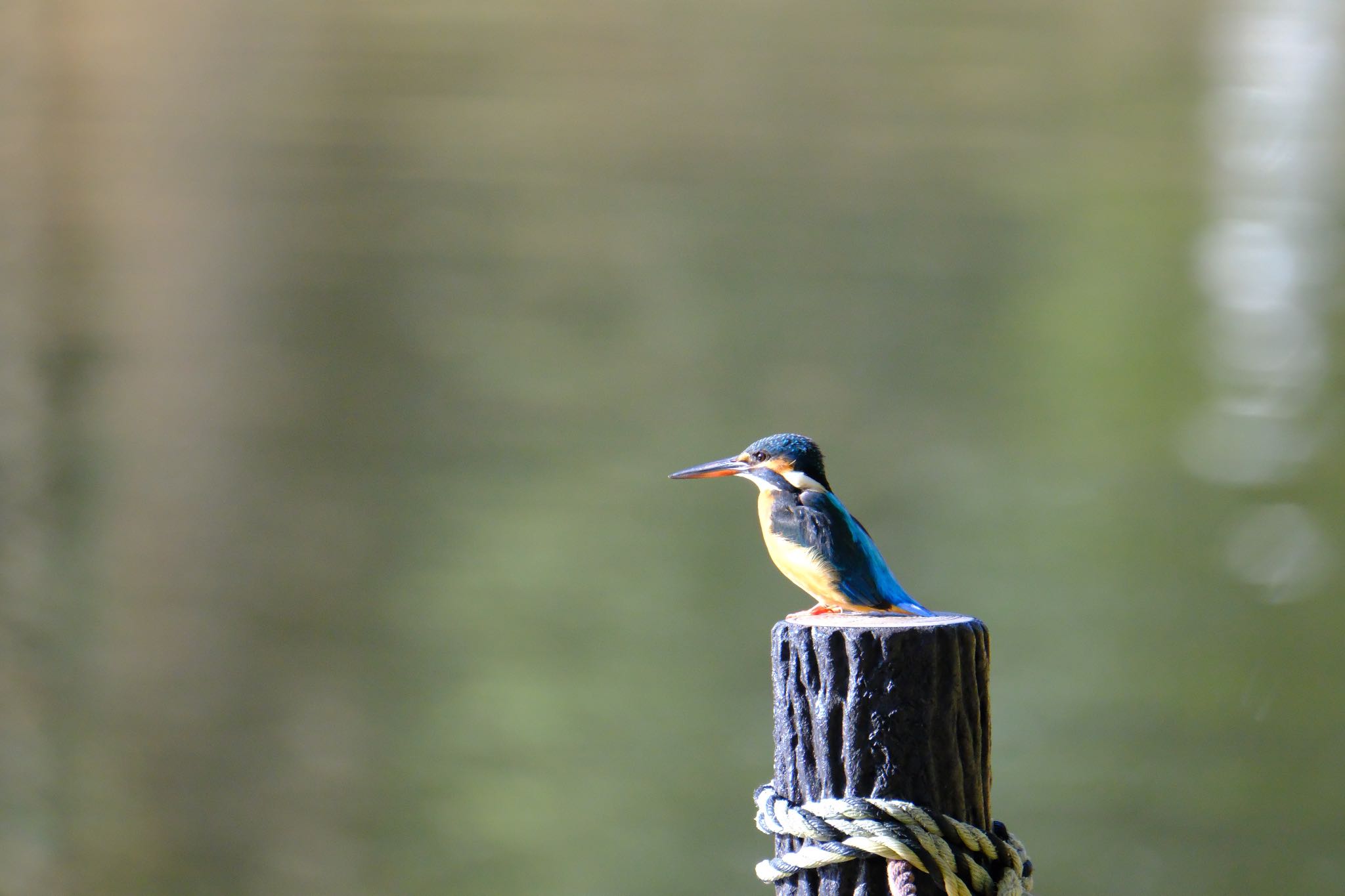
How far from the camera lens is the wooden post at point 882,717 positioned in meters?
0.91

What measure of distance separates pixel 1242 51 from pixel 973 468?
1.25 m

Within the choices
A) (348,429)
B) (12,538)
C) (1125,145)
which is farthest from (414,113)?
(1125,145)

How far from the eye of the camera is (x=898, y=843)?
0.90 meters

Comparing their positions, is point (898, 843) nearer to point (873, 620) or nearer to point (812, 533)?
point (873, 620)

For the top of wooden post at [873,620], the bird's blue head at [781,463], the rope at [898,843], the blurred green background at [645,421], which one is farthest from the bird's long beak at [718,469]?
the blurred green background at [645,421]

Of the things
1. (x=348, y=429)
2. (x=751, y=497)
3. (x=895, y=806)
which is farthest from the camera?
(x=348, y=429)

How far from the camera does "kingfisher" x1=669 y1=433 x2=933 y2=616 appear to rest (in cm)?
106

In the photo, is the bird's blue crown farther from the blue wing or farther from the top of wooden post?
the top of wooden post

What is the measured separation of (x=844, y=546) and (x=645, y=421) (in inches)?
70.7

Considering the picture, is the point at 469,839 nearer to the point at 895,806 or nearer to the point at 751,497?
the point at 751,497

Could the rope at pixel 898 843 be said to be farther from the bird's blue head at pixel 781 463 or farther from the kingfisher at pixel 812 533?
the bird's blue head at pixel 781 463

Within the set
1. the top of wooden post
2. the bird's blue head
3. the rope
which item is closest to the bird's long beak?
the bird's blue head

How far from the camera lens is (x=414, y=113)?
3006 millimetres

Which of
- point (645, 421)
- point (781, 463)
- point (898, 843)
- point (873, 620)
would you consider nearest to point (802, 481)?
point (781, 463)
